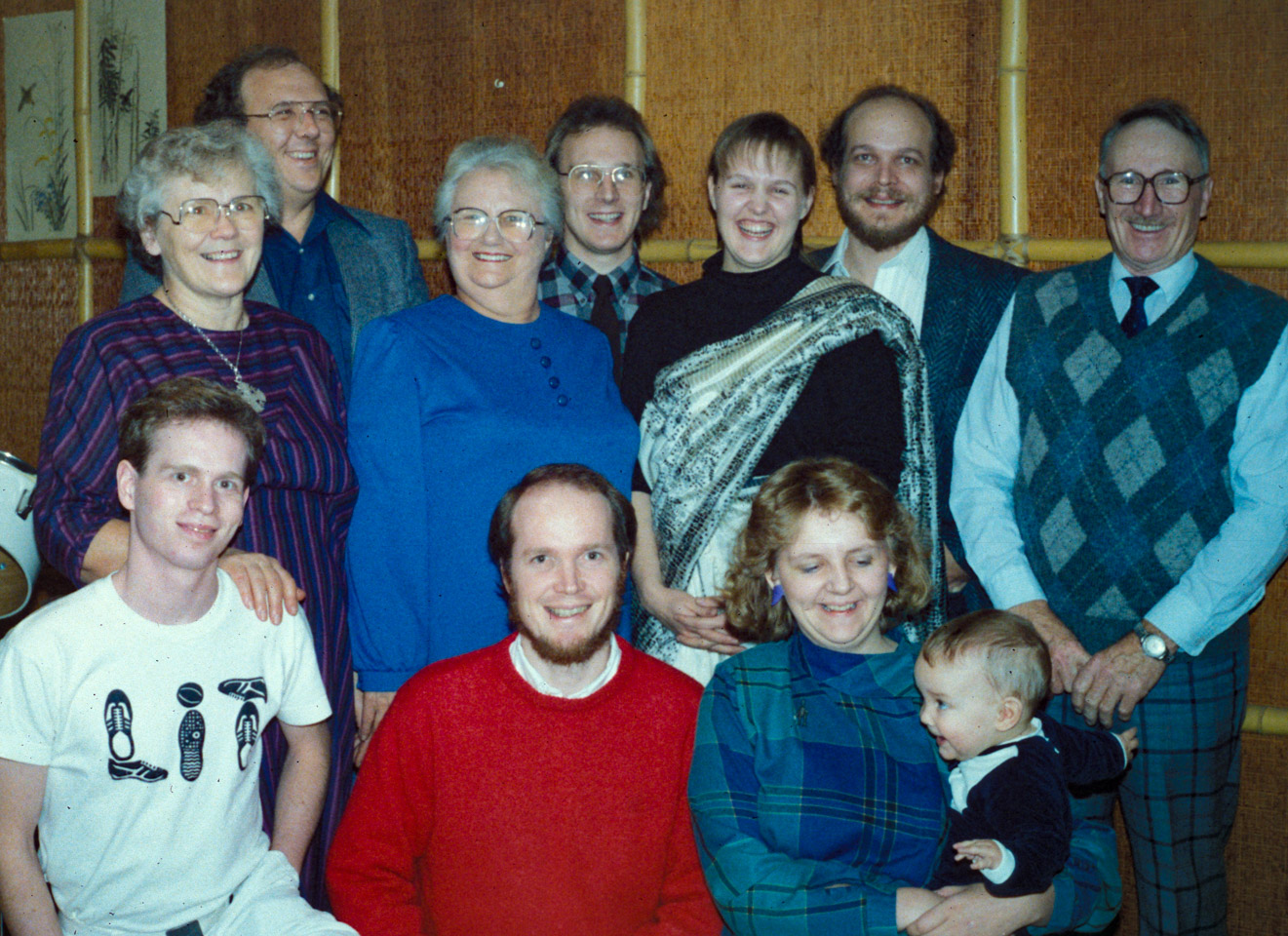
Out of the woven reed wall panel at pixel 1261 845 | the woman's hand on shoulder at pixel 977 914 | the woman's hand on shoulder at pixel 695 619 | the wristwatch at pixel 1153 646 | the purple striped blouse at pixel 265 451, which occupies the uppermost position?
the purple striped blouse at pixel 265 451

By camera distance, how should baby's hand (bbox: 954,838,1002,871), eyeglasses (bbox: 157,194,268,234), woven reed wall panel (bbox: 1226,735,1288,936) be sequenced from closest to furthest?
baby's hand (bbox: 954,838,1002,871) < eyeglasses (bbox: 157,194,268,234) < woven reed wall panel (bbox: 1226,735,1288,936)

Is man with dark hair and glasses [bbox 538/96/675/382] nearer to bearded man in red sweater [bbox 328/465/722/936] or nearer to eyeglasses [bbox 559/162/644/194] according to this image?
eyeglasses [bbox 559/162/644/194]

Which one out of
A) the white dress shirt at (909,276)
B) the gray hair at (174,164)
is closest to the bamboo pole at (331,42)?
the gray hair at (174,164)

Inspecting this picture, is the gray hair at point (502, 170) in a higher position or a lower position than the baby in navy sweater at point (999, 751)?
higher

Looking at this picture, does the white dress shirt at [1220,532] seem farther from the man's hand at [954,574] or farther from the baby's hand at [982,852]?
the baby's hand at [982,852]

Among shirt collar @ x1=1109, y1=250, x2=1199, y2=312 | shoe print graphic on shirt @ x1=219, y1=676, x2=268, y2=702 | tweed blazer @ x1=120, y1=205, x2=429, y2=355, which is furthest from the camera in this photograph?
tweed blazer @ x1=120, y1=205, x2=429, y2=355

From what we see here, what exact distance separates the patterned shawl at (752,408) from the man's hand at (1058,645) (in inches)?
8.8

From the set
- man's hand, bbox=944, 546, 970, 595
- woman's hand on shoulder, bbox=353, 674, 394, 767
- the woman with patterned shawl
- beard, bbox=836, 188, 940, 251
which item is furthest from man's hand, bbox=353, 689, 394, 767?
beard, bbox=836, 188, 940, 251

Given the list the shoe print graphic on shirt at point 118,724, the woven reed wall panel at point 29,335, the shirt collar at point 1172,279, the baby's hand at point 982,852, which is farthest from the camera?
the woven reed wall panel at point 29,335

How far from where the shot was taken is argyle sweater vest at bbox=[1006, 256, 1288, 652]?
7.33 feet

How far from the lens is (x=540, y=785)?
72.4 inches

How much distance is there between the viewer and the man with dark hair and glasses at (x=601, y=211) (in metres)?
2.69

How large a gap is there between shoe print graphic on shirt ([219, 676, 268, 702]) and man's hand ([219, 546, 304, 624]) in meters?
0.11

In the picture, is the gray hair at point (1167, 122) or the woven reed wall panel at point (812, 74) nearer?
the gray hair at point (1167, 122)
